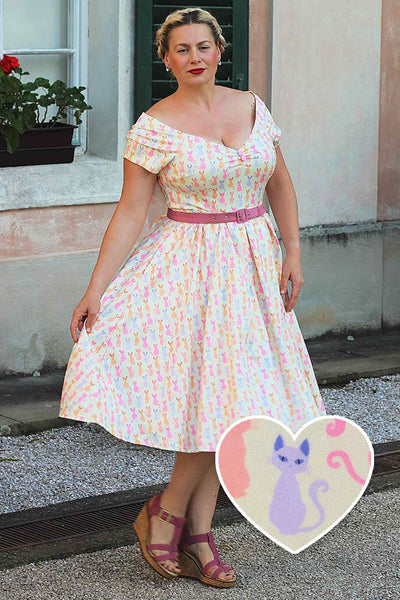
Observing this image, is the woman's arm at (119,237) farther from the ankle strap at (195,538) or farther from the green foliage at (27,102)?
the green foliage at (27,102)

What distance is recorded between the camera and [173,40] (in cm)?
387

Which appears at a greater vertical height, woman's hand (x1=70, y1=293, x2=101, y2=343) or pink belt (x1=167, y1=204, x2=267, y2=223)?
pink belt (x1=167, y1=204, x2=267, y2=223)

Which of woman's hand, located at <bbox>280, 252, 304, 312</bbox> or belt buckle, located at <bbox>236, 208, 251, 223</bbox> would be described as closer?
belt buckle, located at <bbox>236, 208, 251, 223</bbox>

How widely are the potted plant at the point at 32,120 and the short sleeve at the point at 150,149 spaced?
266cm

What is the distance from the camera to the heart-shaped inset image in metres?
3.42

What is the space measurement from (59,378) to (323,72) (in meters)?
2.48

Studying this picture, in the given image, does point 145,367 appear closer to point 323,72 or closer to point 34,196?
point 34,196

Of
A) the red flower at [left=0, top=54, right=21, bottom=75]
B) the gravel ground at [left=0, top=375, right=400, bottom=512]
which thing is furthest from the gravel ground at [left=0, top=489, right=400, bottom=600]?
the red flower at [left=0, top=54, right=21, bottom=75]

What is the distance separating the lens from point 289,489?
346cm

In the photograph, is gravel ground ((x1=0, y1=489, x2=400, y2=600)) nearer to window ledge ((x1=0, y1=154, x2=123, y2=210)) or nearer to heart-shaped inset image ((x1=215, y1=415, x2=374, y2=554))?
heart-shaped inset image ((x1=215, y1=415, x2=374, y2=554))

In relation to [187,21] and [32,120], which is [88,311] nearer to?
[187,21]

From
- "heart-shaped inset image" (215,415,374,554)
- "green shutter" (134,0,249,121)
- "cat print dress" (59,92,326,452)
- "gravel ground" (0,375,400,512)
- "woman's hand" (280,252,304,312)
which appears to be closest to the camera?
"heart-shaped inset image" (215,415,374,554)

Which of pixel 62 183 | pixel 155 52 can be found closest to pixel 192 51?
pixel 62 183

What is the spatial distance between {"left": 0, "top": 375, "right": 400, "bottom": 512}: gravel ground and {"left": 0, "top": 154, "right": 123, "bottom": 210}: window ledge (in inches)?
51.1
